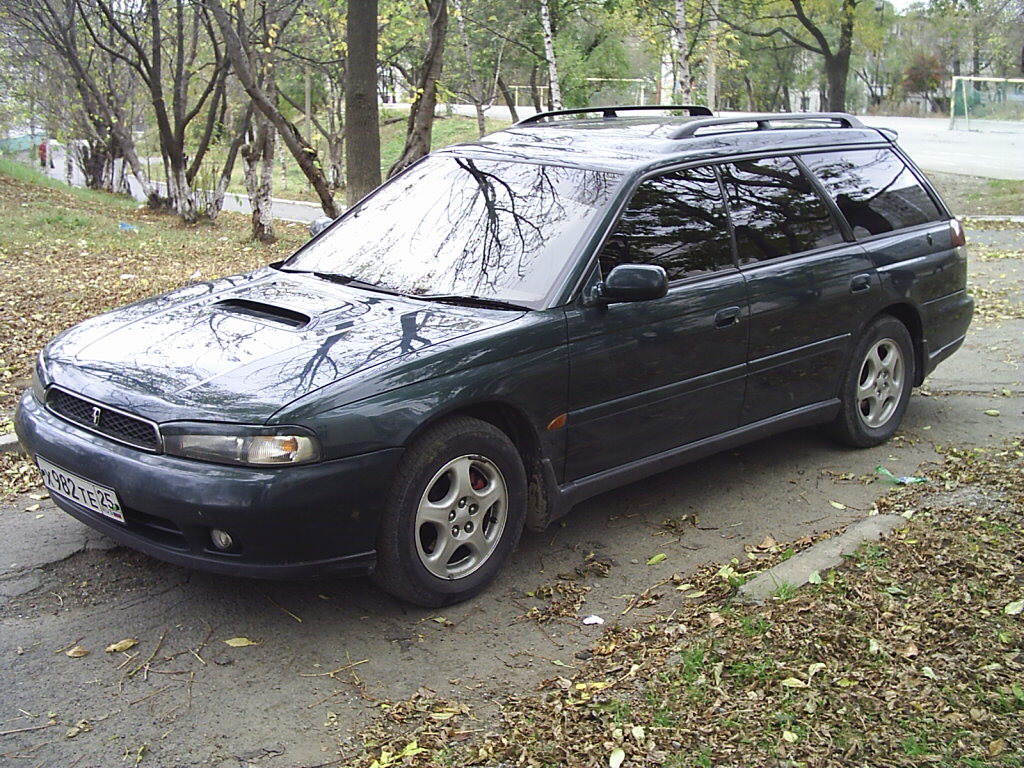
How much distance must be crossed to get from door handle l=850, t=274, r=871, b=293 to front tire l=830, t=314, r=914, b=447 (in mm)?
259

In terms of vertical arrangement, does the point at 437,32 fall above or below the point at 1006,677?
above

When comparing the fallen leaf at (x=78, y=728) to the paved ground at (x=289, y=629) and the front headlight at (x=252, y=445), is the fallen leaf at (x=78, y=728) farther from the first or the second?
the front headlight at (x=252, y=445)

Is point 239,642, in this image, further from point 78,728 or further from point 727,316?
point 727,316

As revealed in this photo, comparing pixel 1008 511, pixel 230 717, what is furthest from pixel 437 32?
pixel 230 717

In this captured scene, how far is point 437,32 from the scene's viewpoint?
1184 cm

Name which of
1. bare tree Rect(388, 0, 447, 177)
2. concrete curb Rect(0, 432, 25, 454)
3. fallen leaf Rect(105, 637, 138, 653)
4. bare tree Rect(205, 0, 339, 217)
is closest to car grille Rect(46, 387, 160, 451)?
fallen leaf Rect(105, 637, 138, 653)

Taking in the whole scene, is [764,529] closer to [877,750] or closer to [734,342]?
[734,342]

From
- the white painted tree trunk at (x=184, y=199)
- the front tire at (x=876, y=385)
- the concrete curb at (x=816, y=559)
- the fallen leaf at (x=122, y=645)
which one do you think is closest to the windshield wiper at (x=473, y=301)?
the concrete curb at (x=816, y=559)

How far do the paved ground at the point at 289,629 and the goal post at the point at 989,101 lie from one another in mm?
43401

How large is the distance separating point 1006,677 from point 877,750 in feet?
2.01

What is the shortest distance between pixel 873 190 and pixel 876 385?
3.56 feet

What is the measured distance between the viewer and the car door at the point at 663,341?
4.64 meters

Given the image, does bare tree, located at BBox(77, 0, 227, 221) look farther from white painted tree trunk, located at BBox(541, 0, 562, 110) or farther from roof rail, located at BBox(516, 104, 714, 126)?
roof rail, located at BBox(516, 104, 714, 126)

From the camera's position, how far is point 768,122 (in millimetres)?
5918
